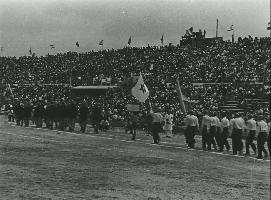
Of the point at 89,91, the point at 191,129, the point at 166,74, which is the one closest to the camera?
Result: the point at 191,129

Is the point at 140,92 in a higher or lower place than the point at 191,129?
higher

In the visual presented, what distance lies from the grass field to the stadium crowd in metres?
9.78

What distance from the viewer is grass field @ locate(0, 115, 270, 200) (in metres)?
8.83

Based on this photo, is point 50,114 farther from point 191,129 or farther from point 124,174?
point 124,174

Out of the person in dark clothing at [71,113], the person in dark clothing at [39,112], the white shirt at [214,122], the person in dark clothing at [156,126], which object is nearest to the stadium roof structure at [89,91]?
the person in dark clothing at [39,112]

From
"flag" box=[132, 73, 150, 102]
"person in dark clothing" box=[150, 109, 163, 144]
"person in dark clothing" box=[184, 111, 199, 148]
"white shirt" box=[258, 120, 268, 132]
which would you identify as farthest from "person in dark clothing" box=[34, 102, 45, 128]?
"white shirt" box=[258, 120, 268, 132]

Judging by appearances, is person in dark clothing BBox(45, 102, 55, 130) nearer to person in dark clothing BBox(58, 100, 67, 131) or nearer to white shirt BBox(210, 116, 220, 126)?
person in dark clothing BBox(58, 100, 67, 131)

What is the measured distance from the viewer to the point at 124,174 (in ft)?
35.8

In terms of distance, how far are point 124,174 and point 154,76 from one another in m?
31.0

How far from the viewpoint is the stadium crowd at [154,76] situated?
31219mm

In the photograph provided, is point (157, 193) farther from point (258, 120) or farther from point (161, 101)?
point (161, 101)

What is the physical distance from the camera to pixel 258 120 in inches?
639

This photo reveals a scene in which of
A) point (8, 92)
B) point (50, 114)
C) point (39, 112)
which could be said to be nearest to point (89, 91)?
point (8, 92)

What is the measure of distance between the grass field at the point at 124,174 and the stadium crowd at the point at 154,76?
32.1 ft
